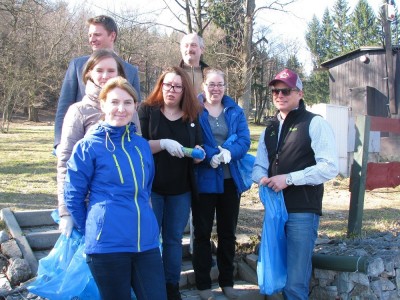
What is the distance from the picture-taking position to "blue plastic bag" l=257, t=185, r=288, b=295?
11.7 ft

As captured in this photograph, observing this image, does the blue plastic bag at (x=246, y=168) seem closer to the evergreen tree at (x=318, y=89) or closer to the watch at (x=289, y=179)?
the watch at (x=289, y=179)

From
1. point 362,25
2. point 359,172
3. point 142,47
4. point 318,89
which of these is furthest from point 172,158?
point 362,25

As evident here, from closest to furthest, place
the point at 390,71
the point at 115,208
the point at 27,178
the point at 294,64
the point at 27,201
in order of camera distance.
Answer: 1. the point at 115,208
2. the point at 27,201
3. the point at 27,178
4. the point at 390,71
5. the point at 294,64

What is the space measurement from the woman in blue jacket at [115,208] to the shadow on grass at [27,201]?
A: 11.5 feet

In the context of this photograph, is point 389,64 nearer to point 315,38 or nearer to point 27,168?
point 27,168

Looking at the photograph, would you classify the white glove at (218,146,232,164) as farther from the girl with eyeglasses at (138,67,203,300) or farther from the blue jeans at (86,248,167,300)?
the blue jeans at (86,248,167,300)

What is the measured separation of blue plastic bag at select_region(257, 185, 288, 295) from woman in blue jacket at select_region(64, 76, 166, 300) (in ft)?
3.73

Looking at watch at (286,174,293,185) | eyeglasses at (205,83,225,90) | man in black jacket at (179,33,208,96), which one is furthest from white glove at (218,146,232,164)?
man in black jacket at (179,33,208,96)

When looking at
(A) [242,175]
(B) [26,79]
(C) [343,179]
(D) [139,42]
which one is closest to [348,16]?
(D) [139,42]

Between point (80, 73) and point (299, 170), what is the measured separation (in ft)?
6.13

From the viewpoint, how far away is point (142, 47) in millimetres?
31594

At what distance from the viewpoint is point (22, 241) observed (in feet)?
14.3

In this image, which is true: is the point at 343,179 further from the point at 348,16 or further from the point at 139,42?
the point at 348,16

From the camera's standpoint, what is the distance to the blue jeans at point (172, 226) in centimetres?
358
